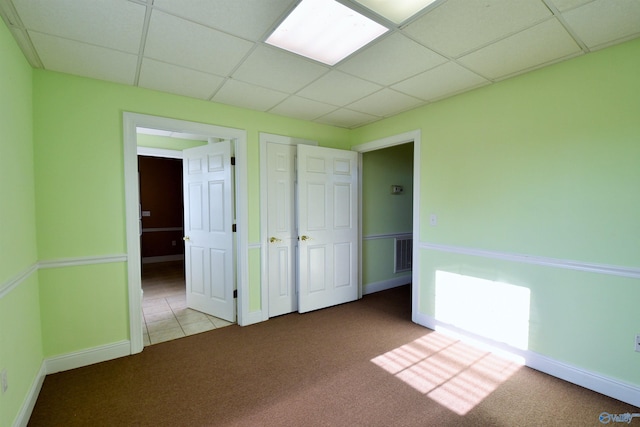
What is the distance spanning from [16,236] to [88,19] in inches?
53.7

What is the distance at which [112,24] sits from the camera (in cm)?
164

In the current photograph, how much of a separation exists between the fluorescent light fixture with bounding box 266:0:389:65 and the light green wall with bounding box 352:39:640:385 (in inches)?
55.9

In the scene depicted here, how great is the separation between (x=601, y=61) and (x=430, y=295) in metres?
2.34

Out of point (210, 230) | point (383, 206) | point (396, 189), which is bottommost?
point (210, 230)

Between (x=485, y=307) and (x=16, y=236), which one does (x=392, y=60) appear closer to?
(x=485, y=307)

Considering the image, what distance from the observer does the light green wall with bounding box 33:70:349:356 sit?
2195mm

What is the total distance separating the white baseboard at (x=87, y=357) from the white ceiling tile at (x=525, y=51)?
3.64 metres

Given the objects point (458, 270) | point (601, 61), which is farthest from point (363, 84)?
point (458, 270)

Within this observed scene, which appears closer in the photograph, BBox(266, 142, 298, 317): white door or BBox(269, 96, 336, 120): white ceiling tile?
BBox(269, 96, 336, 120): white ceiling tile

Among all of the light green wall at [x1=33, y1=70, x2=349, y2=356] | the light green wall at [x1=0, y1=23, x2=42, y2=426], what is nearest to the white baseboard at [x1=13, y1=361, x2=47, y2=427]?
the light green wall at [x1=0, y1=23, x2=42, y2=426]

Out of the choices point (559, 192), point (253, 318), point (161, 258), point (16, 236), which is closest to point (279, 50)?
point (16, 236)

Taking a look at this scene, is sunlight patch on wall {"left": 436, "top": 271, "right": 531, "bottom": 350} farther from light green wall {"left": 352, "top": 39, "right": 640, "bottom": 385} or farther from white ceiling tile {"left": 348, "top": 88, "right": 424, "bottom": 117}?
white ceiling tile {"left": 348, "top": 88, "right": 424, "bottom": 117}

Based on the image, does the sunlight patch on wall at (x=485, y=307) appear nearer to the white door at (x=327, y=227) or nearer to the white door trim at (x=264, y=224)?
the white door at (x=327, y=227)

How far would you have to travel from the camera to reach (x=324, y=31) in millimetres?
1744
